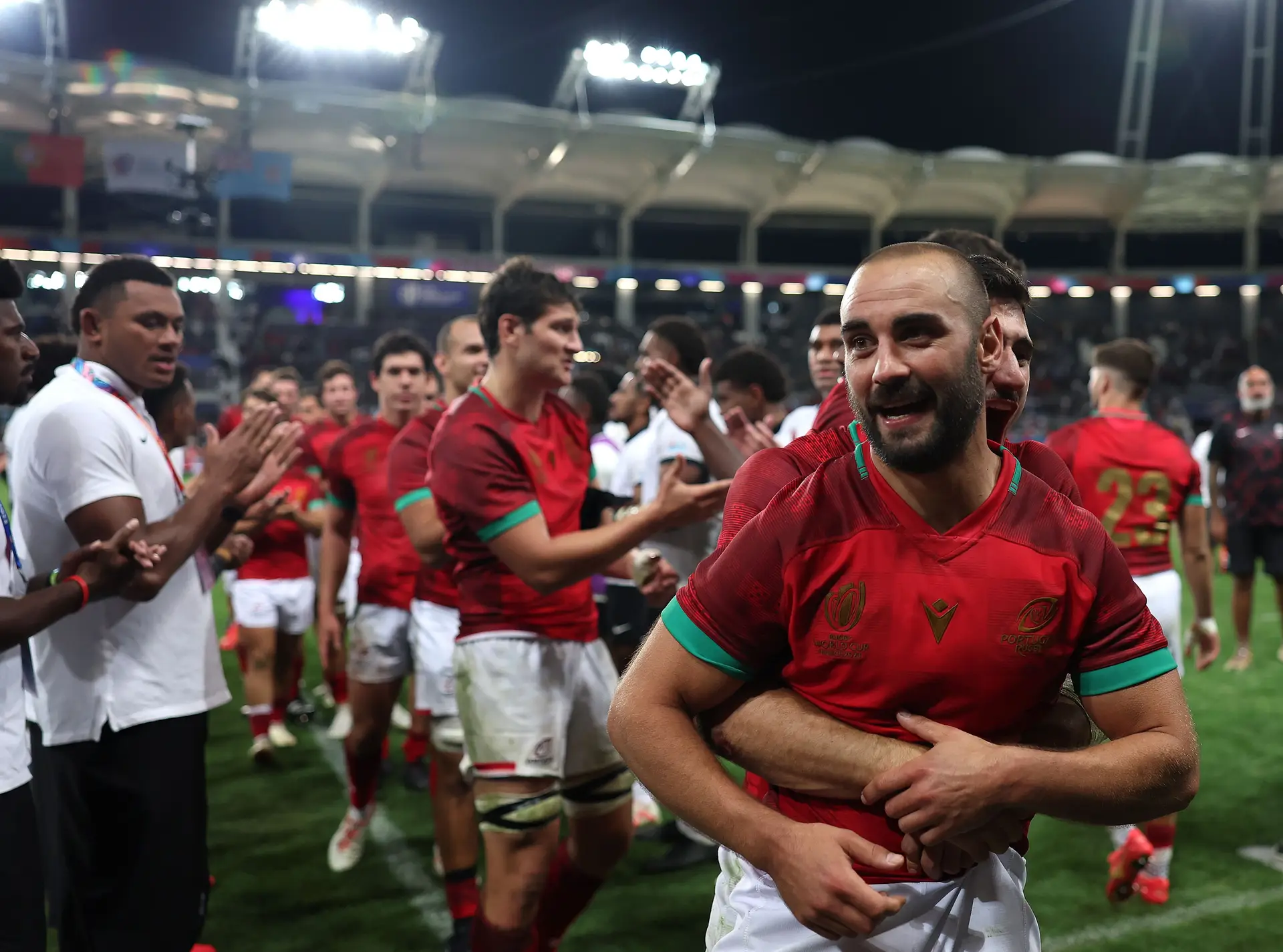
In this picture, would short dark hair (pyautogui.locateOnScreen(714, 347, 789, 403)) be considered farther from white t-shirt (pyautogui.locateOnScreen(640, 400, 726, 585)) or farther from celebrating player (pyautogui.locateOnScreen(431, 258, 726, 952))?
celebrating player (pyautogui.locateOnScreen(431, 258, 726, 952))

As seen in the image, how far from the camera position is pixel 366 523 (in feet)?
17.9

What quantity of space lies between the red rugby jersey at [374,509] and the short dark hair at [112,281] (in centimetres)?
216

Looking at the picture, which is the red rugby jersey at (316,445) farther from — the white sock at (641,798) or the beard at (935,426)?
the beard at (935,426)

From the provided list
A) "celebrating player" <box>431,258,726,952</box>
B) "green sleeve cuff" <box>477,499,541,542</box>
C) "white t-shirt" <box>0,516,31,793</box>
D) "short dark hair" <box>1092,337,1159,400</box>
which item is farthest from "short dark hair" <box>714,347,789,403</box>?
"white t-shirt" <box>0,516,31,793</box>

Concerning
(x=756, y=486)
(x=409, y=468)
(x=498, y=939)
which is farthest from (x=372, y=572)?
(x=756, y=486)

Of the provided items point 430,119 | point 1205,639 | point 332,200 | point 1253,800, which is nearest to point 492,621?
point 1205,639

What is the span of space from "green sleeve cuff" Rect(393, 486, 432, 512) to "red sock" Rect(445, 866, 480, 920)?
4.77 feet

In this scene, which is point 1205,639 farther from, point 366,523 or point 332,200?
point 332,200

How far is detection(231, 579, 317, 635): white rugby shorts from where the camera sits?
654 centimetres

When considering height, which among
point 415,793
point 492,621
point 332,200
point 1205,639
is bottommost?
point 415,793

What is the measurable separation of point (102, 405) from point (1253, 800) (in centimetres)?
590

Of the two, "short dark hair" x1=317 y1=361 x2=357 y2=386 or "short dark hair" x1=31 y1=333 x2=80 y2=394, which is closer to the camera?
"short dark hair" x1=31 y1=333 x2=80 y2=394

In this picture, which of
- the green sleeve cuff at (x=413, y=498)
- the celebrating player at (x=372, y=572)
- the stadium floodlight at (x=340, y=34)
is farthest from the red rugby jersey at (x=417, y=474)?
the stadium floodlight at (x=340, y=34)

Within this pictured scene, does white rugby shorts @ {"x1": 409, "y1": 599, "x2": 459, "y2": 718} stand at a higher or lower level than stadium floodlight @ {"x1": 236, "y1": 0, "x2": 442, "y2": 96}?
lower
